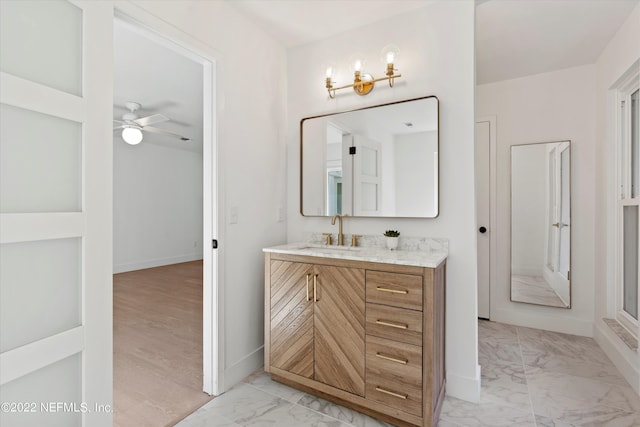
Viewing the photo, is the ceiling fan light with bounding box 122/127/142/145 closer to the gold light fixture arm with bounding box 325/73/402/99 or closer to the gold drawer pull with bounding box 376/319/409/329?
the gold light fixture arm with bounding box 325/73/402/99

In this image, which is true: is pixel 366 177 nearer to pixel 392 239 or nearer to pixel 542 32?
pixel 392 239

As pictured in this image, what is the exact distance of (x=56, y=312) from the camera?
1137 millimetres

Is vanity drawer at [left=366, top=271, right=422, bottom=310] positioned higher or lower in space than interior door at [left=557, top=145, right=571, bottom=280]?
lower

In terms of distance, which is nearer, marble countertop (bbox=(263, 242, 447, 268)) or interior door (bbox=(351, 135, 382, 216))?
marble countertop (bbox=(263, 242, 447, 268))

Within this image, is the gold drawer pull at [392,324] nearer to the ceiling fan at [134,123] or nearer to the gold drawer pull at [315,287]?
the gold drawer pull at [315,287]

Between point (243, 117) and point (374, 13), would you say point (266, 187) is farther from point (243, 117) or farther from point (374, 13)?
point (374, 13)

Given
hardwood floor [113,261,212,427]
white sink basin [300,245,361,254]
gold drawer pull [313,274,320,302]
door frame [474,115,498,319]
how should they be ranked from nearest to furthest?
hardwood floor [113,261,212,427] → gold drawer pull [313,274,320,302] → white sink basin [300,245,361,254] → door frame [474,115,498,319]

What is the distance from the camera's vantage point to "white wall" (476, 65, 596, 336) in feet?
9.53

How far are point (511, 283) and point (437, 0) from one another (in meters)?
2.69

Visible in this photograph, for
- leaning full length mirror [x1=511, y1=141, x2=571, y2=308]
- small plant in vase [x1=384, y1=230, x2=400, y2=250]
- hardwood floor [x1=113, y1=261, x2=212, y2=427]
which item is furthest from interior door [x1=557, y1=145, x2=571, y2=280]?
hardwood floor [x1=113, y1=261, x2=212, y2=427]

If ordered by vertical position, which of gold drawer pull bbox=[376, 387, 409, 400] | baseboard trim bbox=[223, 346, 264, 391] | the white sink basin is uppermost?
the white sink basin

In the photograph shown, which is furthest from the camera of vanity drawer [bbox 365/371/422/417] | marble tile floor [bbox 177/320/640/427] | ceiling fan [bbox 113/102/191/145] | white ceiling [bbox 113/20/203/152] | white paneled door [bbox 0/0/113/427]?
ceiling fan [bbox 113/102/191/145]

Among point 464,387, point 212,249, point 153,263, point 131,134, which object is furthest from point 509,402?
point 153,263

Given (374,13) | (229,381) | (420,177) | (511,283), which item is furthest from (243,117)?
(511,283)
